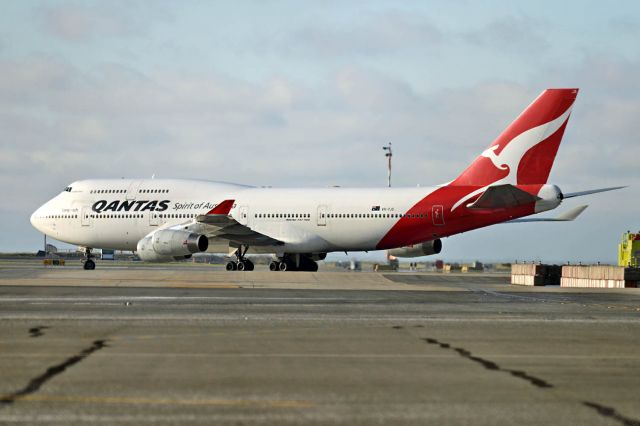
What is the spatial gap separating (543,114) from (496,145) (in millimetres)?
2615

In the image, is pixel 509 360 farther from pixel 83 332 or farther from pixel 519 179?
pixel 519 179

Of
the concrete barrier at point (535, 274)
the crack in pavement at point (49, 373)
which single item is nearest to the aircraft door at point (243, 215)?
the concrete barrier at point (535, 274)

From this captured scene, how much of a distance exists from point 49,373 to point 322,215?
120 ft

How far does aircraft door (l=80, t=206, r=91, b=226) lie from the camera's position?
165ft

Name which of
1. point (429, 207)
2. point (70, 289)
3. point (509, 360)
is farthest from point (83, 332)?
point (429, 207)

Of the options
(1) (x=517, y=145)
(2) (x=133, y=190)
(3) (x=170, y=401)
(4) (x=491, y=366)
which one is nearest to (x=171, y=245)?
(2) (x=133, y=190)

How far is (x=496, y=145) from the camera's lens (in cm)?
4188

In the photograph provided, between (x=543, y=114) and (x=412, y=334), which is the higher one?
(x=543, y=114)

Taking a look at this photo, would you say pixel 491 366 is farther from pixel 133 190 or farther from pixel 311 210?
pixel 133 190

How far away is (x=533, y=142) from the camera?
4100 cm

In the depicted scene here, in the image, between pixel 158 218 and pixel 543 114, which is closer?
pixel 543 114

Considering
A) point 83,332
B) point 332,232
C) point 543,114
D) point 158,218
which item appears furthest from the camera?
point 158,218

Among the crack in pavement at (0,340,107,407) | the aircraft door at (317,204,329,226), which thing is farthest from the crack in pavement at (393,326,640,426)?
the aircraft door at (317,204,329,226)

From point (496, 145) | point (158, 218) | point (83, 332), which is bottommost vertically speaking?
point (83, 332)
